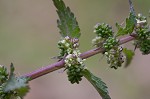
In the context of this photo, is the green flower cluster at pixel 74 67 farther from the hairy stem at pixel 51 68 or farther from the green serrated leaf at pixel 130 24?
the green serrated leaf at pixel 130 24

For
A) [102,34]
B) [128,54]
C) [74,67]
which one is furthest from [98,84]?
[128,54]

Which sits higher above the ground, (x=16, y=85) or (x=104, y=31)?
(x=104, y=31)

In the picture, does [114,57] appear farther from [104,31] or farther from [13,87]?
[13,87]

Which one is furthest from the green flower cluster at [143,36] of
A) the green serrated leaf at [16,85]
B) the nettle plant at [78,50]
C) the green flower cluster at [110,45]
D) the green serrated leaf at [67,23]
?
the green serrated leaf at [16,85]

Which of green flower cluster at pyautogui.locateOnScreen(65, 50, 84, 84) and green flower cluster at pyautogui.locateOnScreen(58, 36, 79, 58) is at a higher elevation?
green flower cluster at pyautogui.locateOnScreen(58, 36, 79, 58)

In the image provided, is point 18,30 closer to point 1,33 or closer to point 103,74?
point 1,33

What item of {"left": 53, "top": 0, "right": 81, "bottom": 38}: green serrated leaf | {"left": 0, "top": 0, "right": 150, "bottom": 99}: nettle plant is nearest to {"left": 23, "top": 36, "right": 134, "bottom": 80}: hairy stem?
{"left": 0, "top": 0, "right": 150, "bottom": 99}: nettle plant

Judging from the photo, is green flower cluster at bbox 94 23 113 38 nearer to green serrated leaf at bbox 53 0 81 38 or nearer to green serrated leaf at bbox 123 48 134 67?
green serrated leaf at bbox 53 0 81 38

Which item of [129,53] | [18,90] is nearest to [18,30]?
[129,53]
